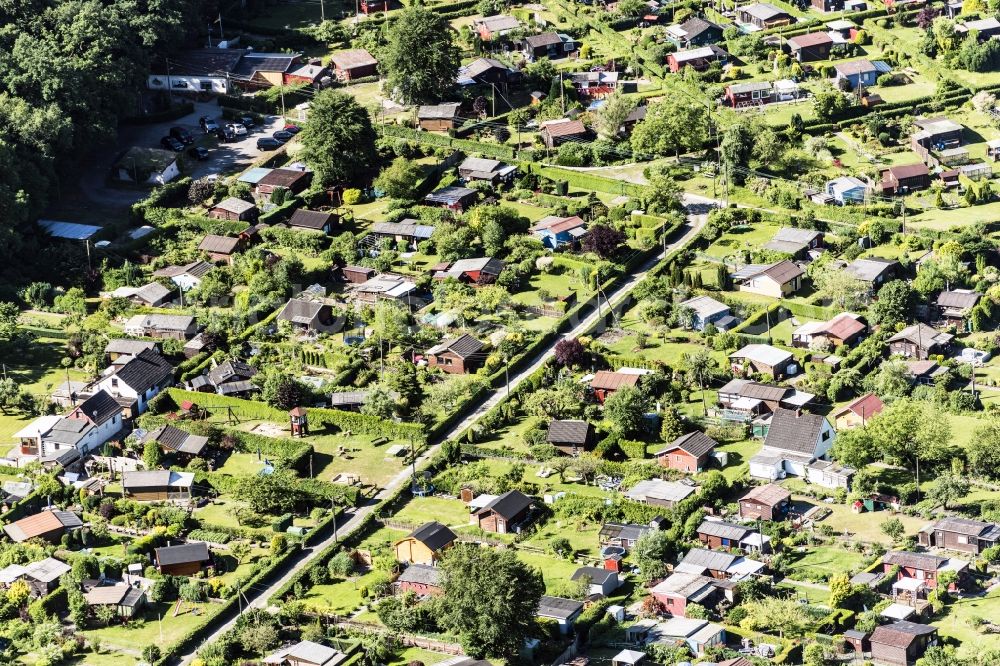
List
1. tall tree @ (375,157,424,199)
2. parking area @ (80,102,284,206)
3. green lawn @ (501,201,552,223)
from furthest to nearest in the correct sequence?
parking area @ (80,102,284,206) < tall tree @ (375,157,424,199) < green lawn @ (501,201,552,223)

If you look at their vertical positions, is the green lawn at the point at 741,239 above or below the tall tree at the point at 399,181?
below

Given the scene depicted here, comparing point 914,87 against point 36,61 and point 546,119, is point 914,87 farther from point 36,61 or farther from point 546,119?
point 36,61

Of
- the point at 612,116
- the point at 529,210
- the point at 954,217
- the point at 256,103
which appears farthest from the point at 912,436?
the point at 256,103

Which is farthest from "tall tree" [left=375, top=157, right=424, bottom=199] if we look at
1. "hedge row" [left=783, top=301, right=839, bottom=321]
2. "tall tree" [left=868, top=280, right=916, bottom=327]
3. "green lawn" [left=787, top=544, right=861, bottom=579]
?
"green lawn" [left=787, top=544, right=861, bottom=579]

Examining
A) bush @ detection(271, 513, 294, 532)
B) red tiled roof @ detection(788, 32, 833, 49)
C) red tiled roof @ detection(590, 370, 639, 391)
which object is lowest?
bush @ detection(271, 513, 294, 532)

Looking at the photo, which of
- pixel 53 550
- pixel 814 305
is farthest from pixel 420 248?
pixel 53 550

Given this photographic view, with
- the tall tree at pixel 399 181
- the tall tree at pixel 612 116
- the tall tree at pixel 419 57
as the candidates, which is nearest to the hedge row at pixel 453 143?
the tall tree at pixel 419 57

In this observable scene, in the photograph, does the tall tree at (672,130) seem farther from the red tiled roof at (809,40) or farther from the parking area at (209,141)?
the parking area at (209,141)

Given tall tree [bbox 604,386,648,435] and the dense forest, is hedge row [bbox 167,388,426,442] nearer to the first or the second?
tall tree [bbox 604,386,648,435]
